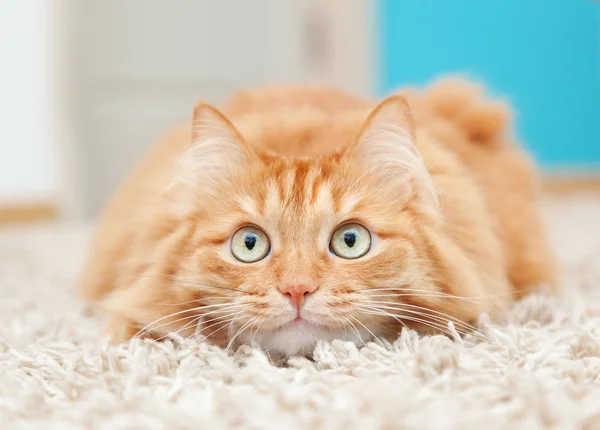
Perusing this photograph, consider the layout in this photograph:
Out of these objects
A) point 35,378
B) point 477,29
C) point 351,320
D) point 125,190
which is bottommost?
point 35,378

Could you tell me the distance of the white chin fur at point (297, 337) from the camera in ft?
3.24

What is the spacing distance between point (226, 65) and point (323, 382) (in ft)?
12.2

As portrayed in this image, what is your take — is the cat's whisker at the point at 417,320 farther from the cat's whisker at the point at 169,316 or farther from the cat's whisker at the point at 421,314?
the cat's whisker at the point at 169,316

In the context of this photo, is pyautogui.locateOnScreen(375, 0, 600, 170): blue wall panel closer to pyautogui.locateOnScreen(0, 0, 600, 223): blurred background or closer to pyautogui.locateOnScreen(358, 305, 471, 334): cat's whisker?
pyautogui.locateOnScreen(0, 0, 600, 223): blurred background

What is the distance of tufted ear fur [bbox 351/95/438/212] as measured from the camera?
1062 mm

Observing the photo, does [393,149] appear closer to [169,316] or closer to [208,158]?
[208,158]

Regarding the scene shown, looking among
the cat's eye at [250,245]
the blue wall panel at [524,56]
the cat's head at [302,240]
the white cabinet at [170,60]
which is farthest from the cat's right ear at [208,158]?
the blue wall panel at [524,56]

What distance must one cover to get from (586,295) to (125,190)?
1.11 metres

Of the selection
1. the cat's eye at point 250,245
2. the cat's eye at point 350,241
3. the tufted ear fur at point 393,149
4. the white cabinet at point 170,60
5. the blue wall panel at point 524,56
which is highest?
the blue wall panel at point 524,56

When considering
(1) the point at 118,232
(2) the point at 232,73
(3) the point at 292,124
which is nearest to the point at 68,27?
(2) the point at 232,73

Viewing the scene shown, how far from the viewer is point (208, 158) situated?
114 cm

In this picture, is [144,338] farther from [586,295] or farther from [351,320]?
[586,295]

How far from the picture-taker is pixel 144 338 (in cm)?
110

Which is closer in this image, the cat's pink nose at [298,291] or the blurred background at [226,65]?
the cat's pink nose at [298,291]
